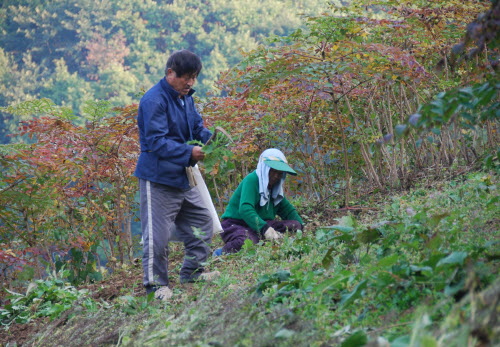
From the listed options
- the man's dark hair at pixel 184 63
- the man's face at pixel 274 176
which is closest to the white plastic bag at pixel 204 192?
the man's dark hair at pixel 184 63

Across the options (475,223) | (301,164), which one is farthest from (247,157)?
(475,223)

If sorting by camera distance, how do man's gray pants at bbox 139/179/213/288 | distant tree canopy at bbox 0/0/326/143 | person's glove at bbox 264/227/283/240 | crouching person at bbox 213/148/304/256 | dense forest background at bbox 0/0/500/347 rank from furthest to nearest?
1. distant tree canopy at bbox 0/0/326/143
2. crouching person at bbox 213/148/304/256
3. person's glove at bbox 264/227/283/240
4. man's gray pants at bbox 139/179/213/288
5. dense forest background at bbox 0/0/500/347

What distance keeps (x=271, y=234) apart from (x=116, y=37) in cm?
3554

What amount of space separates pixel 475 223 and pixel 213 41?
1460 inches

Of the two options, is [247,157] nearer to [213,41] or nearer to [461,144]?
[461,144]

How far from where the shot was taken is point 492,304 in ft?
5.38

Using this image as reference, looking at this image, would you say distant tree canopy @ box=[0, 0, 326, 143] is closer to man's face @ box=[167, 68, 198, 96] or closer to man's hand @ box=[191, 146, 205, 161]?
man's face @ box=[167, 68, 198, 96]

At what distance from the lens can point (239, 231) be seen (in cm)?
559

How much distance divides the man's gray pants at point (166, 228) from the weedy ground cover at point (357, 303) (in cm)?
42

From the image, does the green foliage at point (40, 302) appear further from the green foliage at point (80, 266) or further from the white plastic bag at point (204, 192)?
the green foliage at point (80, 266)

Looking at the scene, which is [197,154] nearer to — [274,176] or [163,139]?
[163,139]

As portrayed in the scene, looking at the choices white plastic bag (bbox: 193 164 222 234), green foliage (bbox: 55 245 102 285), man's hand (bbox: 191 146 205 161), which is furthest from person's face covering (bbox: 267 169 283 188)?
green foliage (bbox: 55 245 102 285)

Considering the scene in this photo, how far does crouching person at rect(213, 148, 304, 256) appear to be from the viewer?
18.2ft

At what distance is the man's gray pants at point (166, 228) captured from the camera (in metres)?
A: 4.45
